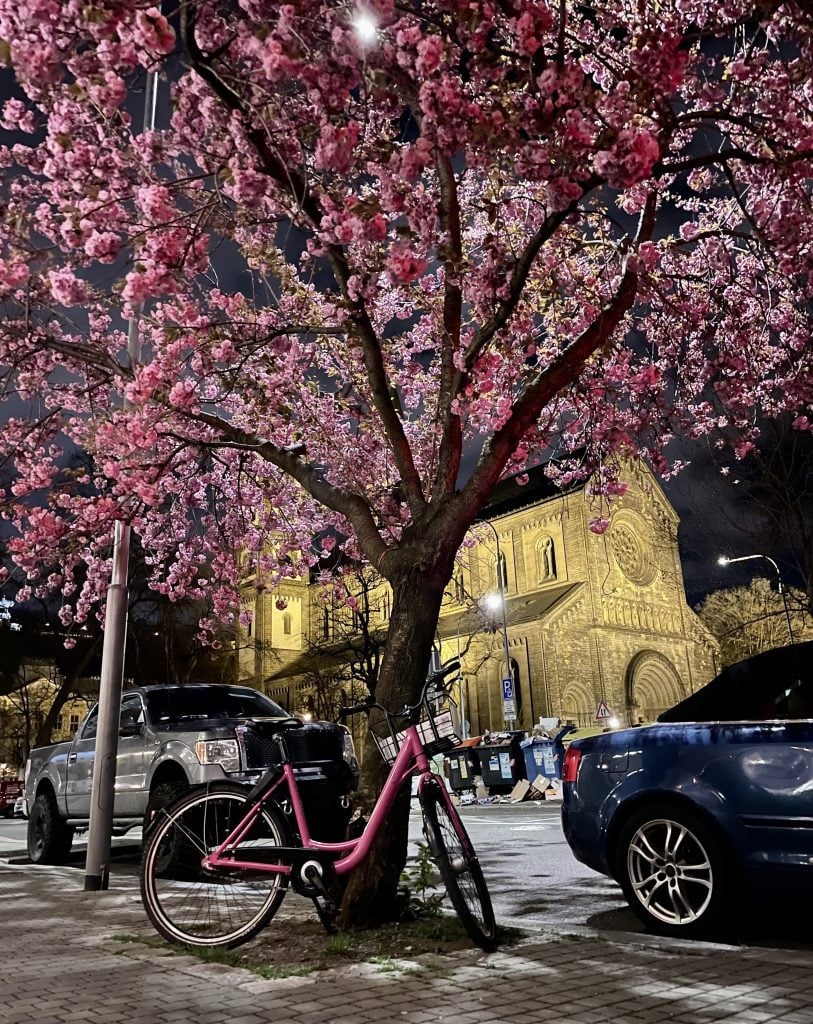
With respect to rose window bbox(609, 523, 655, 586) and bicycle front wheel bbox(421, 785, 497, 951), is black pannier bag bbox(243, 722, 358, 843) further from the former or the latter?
rose window bbox(609, 523, 655, 586)

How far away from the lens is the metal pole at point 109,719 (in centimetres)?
870

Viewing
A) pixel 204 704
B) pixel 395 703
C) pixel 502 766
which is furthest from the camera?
pixel 502 766

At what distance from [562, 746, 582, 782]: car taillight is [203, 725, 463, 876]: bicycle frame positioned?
167 centimetres

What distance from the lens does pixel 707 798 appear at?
18.8 ft

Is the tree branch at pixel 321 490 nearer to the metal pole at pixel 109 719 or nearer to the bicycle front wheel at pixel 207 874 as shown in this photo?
the metal pole at pixel 109 719

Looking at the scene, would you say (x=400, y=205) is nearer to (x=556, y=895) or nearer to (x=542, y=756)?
(x=556, y=895)

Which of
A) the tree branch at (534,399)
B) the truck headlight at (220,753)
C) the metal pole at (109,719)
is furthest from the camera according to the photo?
the truck headlight at (220,753)

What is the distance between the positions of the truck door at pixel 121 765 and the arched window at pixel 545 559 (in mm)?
43949

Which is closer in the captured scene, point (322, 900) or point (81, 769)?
point (322, 900)

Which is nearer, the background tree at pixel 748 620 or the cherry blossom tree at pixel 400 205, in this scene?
the cherry blossom tree at pixel 400 205

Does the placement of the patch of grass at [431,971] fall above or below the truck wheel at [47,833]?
below

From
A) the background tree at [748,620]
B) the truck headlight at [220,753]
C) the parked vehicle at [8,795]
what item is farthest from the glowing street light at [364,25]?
the background tree at [748,620]

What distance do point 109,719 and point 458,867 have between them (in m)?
5.30

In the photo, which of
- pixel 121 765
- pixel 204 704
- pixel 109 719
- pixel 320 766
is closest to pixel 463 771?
pixel 204 704
